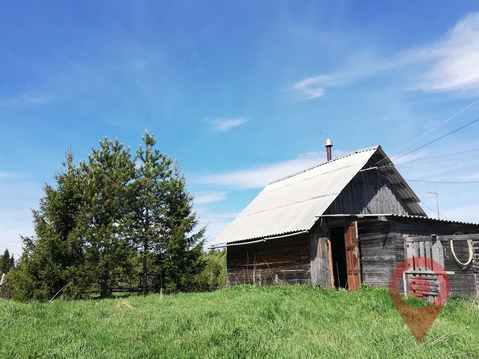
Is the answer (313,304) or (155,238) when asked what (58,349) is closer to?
(313,304)

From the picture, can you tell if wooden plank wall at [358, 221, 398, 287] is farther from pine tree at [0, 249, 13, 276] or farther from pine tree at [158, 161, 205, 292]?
pine tree at [0, 249, 13, 276]

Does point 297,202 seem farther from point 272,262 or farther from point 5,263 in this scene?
point 5,263

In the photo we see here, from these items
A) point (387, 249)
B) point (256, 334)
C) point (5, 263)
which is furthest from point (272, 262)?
point (5, 263)

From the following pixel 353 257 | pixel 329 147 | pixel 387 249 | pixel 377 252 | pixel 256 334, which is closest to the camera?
pixel 256 334

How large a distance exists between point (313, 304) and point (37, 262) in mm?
15479

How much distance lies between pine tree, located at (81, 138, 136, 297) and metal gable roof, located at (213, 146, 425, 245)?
17.1 ft

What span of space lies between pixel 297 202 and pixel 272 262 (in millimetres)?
3217

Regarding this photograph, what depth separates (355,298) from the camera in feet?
32.7

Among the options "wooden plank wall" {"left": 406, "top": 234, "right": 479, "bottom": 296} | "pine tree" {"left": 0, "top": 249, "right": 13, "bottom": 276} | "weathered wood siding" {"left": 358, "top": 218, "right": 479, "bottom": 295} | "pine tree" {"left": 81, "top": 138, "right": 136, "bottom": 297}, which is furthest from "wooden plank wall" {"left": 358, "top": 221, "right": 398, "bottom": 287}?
"pine tree" {"left": 0, "top": 249, "right": 13, "bottom": 276}

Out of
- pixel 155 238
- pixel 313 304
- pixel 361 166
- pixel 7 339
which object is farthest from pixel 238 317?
pixel 155 238

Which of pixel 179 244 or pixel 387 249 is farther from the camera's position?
pixel 179 244

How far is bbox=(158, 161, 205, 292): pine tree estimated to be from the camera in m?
21.8

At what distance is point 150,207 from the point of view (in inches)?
857

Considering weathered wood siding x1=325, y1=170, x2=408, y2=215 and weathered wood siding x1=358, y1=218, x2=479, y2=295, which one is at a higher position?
weathered wood siding x1=325, y1=170, x2=408, y2=215
